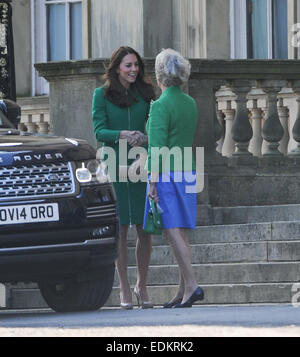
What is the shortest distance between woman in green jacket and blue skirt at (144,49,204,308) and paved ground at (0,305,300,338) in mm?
450

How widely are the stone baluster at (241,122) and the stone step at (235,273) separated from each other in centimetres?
264

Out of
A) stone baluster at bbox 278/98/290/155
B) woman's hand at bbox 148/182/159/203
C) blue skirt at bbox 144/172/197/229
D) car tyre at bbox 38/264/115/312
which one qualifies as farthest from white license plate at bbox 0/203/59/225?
stone baluster at bbox 278/98/290/155

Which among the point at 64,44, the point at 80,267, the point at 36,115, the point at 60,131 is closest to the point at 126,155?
the point at 80,267

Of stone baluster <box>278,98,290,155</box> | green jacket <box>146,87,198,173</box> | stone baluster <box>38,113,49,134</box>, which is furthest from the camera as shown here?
stone baluster <box>38,113,49,134</box>

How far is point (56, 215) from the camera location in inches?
455

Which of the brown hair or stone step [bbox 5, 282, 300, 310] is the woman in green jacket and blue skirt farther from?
stone step [bbox 5, 282, 300, 310]

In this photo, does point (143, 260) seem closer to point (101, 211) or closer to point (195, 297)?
point (195, 297)

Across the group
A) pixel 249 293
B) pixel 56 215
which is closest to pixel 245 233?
pixel 249 293

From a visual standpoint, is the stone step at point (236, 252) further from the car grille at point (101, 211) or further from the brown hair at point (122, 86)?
the car grille at point (101, 211)

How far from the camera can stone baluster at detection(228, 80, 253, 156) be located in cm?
1633

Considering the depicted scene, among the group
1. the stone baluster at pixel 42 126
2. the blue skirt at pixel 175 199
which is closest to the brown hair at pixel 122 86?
the blue skirt at pixel 175 199

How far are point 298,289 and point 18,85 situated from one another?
37.0ft
